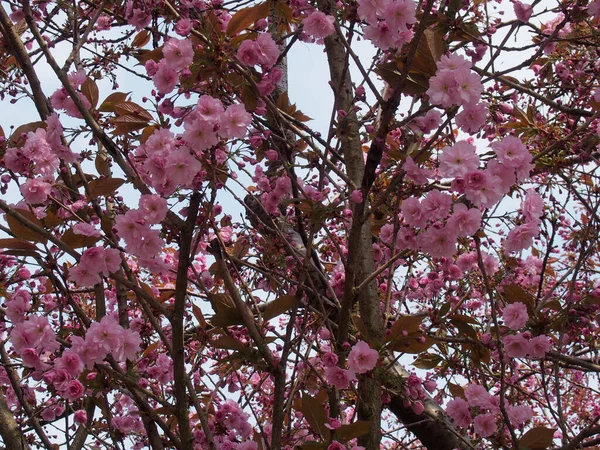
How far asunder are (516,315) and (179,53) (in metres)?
1.59

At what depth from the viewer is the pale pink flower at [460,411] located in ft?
7.98

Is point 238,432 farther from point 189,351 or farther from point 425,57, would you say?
point 425,57

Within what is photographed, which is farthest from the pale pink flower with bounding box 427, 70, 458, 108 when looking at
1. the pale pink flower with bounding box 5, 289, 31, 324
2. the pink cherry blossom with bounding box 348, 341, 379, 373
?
the pale pink flower with bounding box 5, 289, 31, 324

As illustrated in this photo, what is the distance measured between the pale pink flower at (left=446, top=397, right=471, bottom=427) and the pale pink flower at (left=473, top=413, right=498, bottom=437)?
4cm

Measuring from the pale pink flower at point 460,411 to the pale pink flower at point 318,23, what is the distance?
159cm

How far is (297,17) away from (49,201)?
1.41 metres

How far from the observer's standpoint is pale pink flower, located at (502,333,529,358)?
234cm

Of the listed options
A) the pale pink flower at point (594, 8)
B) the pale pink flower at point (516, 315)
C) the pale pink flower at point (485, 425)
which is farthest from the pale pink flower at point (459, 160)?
the pale pink flower at point (485, 425)

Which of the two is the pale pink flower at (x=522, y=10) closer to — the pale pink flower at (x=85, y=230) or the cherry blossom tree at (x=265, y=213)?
the cherry blossom tree at (x=265, y=213)

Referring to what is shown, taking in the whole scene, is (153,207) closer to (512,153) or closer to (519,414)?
(512,153)

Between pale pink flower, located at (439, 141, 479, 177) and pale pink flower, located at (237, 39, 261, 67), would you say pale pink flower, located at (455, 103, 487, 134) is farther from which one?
pale pink flower, located at (237, 39, 261, 67)

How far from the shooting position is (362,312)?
8.25ft

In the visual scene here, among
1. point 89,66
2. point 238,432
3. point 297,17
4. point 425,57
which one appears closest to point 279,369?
point 238,432

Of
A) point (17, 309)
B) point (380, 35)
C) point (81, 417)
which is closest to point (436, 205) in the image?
point (380, 35)
